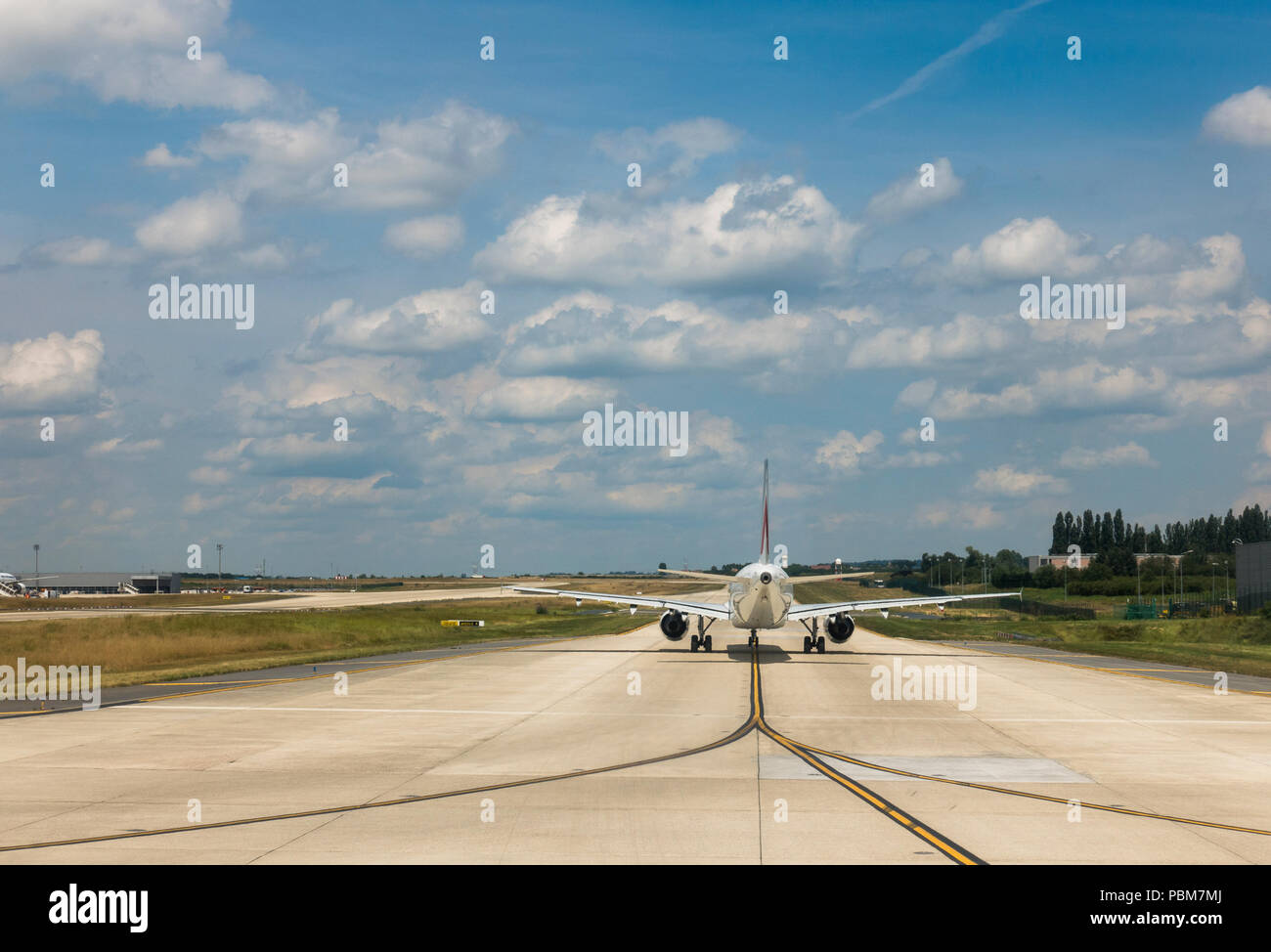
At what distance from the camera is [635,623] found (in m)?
89.3

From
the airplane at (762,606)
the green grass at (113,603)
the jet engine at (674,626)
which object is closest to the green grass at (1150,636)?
the airplane at (762,606)

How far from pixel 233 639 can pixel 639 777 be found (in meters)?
44.0

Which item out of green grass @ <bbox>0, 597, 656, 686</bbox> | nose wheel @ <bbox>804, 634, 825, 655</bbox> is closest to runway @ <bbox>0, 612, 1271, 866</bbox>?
green grass @ <bbox>0, 597, 656, 686</bbox>

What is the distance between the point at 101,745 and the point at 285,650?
34.0 metres

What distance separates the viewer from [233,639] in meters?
57.5

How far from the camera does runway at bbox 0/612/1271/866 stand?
45.8 feet

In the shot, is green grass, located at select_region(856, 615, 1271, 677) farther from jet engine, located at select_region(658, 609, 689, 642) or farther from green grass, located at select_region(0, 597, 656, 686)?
green grass, located at select_region(0, 597, 656, 686)

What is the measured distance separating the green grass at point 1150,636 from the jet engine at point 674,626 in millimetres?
22648

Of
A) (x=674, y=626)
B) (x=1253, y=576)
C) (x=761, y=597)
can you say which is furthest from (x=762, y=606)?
(x=1253, y=576)

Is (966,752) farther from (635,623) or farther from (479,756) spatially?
(635,623)

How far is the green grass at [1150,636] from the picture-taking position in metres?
51.2

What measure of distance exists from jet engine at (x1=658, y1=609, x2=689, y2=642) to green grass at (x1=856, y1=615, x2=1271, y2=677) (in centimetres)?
2265

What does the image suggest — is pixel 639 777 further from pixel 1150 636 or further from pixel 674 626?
pixel 1150 636
